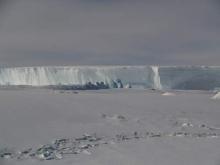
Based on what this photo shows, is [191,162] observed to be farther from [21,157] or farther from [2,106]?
[2,106]

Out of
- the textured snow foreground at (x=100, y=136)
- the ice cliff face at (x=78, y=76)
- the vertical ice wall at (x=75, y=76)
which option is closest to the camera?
the textured snow foreground at (x=100, y=136)

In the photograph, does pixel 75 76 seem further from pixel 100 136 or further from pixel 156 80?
pixel 100 136

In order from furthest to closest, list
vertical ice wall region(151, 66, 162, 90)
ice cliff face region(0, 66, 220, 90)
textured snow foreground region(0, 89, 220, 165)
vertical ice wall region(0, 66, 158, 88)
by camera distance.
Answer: vertical ice wall region(0, 66, 158, 88) < ice cliff face region(0, 66, 220, 90) < vertical ice wall region(151, 66, 162, 90) < textured snow foreground region(0, 89, 220, 165)

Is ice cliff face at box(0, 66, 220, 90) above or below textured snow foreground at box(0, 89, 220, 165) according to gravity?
above

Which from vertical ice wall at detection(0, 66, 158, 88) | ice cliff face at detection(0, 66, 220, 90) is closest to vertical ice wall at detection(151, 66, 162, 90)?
ice cliff face at detection(0, 66, 220, 90)

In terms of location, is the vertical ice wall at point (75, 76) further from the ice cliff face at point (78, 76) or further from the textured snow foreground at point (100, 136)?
the textured snow foreground at point (100, 136)

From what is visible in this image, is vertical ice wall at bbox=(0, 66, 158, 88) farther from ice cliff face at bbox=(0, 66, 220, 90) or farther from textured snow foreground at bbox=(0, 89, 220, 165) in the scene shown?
textured snow foreground at bbox=(0, 89, 220, 165)

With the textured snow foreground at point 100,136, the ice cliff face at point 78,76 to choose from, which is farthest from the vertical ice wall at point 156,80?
the textured snow foreground at point 100,136

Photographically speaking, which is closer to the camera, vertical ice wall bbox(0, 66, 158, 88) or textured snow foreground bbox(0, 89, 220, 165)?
textured snow foreground bbox(0, 89, 220, 165)

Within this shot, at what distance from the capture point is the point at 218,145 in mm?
5180

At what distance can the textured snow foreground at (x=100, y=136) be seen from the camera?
419 centimetres

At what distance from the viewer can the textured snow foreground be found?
13.8 feet

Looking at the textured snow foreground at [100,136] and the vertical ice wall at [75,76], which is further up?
the vertical ice wall at [75,76]

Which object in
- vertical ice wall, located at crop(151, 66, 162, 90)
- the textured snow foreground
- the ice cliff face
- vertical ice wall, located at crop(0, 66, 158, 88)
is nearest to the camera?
the textured snow foreground
